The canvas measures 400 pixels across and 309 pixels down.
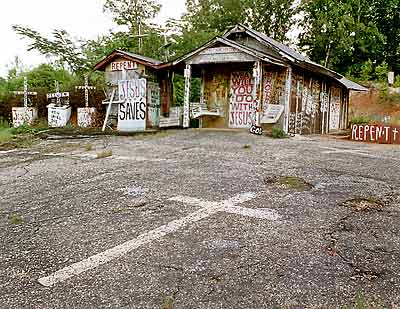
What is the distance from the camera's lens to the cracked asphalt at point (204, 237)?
2.88 m

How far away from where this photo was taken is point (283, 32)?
115 feet

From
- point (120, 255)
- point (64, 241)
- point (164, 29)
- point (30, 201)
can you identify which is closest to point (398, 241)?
point (120, 255)

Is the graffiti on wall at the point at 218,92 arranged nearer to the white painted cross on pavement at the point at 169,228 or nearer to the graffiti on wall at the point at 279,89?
A: the graffiti on wall at the point at 279,89

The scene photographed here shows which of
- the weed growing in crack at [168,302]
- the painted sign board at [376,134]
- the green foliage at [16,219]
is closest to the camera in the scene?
the weed growing in crack at [168,302]

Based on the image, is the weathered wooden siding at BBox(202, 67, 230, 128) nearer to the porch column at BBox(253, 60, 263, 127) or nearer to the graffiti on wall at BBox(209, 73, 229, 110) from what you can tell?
the graffiti on wall at BBox(209, 73, 229, 110)

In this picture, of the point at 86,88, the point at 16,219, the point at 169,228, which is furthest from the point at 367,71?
the point at 16,219

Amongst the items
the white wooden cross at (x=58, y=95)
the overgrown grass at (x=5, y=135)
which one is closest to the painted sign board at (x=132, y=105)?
the white wooden cross at (x=58, y=95)

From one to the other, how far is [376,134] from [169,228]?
35.1 feet

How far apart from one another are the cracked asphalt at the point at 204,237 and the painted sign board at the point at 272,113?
6089 millimetres

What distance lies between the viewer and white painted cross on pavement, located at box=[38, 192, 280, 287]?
327 centimetres

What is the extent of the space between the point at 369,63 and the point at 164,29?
16.5m

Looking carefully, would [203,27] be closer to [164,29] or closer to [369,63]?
[164,29]

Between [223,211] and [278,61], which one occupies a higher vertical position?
Result: [278,61]

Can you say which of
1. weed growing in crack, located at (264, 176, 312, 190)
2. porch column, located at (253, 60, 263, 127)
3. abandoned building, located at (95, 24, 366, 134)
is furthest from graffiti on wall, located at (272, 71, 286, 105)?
weed growing in crack, located at (264, 176, 312, 190)
